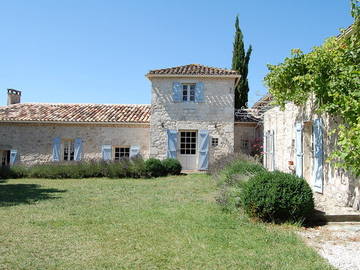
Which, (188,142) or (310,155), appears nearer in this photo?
(310,155)

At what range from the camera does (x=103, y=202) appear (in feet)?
24.3

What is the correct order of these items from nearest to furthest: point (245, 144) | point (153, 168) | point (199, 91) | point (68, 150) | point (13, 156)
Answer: point (153, 168) < point (199, 91) < point (13, 156) < point (68, 150) < point (245, 144)

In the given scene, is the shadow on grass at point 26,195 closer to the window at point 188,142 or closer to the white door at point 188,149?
the white door at point 188,149

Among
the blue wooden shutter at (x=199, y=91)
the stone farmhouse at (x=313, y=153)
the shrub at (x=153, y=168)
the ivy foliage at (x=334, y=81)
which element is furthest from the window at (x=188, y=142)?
the ivy foliage at (x=334, y=81)

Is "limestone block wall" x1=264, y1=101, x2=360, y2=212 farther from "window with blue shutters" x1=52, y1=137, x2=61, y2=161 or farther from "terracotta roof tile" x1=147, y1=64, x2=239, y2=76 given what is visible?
"window with blue shutters" x1=52, y1=137, x2=61, y2=161

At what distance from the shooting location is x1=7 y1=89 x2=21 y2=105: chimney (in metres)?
18.2

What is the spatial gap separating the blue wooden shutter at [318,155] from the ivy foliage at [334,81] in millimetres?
610

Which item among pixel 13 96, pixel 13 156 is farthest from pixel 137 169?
pixel 13 96

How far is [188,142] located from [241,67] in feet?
26.9

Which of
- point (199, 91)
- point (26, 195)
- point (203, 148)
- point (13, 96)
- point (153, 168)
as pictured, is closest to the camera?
point (26, 195)

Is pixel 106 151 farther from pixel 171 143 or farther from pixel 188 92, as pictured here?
pixel 188 92

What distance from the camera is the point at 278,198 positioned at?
5207 mm

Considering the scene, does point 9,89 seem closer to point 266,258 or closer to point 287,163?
point 287,163

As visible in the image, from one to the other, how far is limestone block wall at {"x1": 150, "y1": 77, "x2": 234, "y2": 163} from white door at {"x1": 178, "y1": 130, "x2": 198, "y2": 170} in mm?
494
